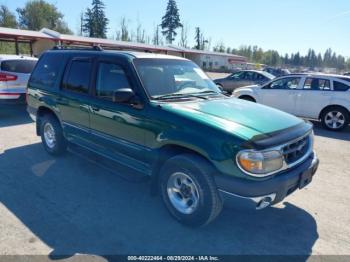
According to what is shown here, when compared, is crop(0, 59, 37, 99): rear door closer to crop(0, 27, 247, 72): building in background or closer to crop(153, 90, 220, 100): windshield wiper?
crop(153, 90, 220, 100): windshield wiper

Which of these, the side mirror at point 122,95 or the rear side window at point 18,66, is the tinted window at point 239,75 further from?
the side mirror at point 122,95

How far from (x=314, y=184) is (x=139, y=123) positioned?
316cm

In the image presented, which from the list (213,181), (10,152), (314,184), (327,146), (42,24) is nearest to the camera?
(213,181)

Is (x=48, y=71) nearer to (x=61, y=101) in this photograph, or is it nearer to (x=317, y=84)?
(x=61, y=101)

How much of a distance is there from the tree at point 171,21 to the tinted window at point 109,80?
A: 259 ft

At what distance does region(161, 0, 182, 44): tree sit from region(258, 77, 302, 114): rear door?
7342 cm

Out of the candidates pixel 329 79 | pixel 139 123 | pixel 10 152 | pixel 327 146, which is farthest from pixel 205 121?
pixel 329 79

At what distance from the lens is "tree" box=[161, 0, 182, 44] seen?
3046 inches

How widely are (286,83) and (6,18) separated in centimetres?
7147

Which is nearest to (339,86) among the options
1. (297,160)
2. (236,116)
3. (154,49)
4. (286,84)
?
(286,84)

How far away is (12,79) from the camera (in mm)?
8516

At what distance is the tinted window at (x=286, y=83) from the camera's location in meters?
9.68

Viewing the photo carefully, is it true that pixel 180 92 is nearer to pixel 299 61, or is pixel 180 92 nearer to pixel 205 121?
pixel 205 121

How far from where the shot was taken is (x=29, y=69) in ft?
29.5
